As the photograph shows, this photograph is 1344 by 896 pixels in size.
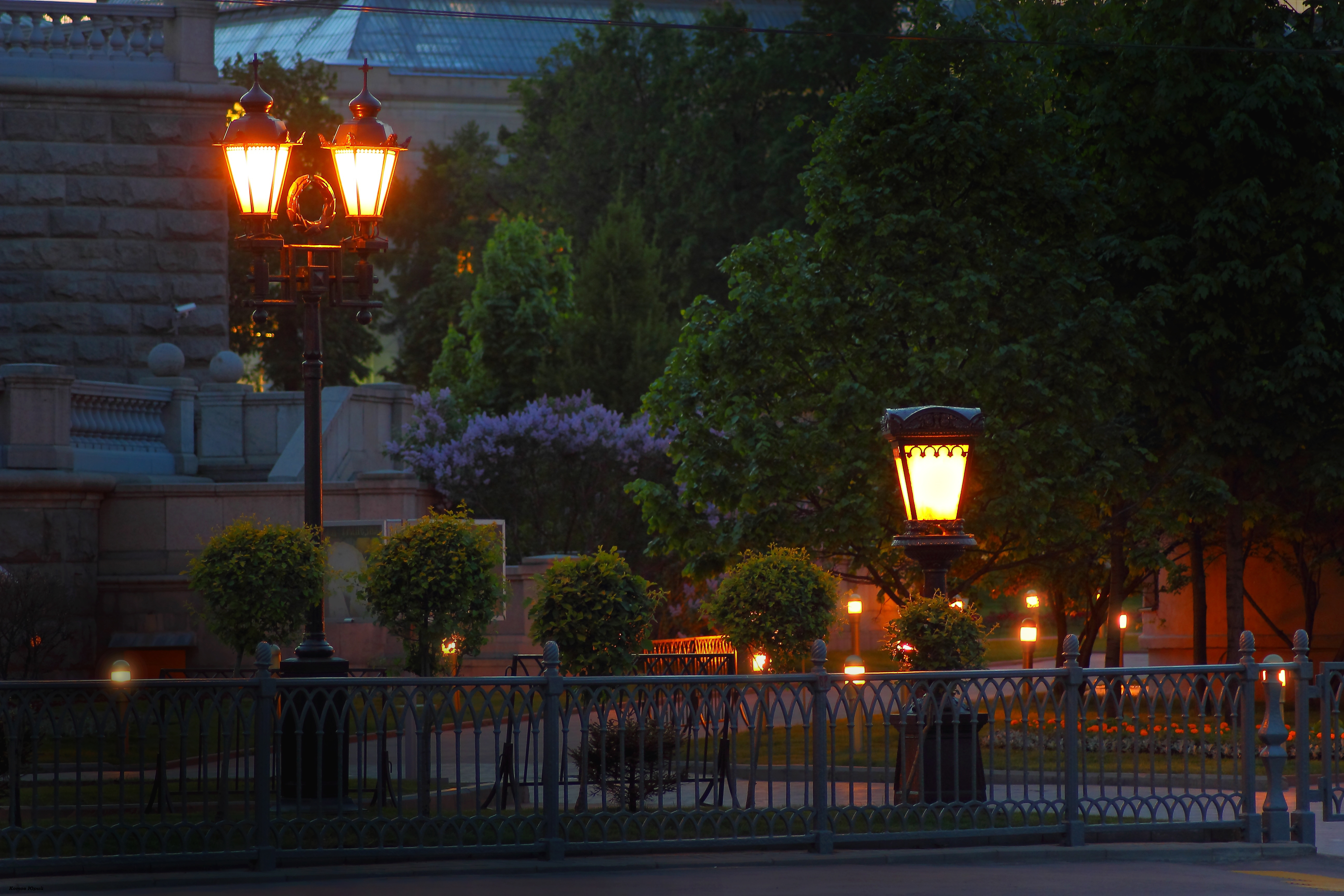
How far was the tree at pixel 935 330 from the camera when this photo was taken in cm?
2009

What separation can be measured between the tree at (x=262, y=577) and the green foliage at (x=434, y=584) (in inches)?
19.2

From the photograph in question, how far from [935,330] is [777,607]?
708 centimetres

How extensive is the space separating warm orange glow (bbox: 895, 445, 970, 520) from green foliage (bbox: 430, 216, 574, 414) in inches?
979

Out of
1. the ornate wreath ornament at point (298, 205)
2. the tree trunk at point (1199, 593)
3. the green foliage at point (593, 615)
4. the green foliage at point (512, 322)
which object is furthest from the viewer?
the green foliage at point (512, 322)

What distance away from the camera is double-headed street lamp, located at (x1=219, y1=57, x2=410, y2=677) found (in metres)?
12.8

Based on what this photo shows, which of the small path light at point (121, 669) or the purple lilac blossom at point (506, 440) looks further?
the purple lilac blossom at point (506, 440)

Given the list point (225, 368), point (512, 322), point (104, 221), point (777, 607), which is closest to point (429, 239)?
point (512, 322)

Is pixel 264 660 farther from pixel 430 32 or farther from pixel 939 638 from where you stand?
pixel 430 32

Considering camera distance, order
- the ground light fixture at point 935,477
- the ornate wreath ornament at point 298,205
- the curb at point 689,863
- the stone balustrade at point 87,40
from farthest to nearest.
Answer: the stone balustrade at point 87,40 → the ornate wreath ornament at point 298,205 → the ground light fixture at point 935,477 → the curb at point 689,863

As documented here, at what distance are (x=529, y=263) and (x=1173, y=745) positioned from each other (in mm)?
29503

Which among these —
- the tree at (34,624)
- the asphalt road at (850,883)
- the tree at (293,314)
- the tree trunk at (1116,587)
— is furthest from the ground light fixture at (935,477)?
the tree at (293,314)

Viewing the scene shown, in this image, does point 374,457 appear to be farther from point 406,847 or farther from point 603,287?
point 406,847

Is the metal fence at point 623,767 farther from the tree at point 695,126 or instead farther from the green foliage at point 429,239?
the green foliage at point 429,239

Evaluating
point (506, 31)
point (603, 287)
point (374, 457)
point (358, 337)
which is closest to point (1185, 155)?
point (374, 457)
